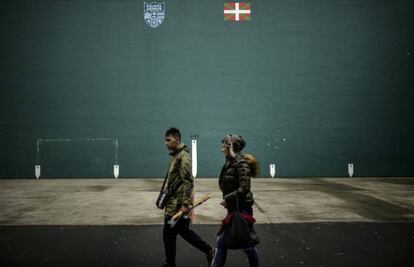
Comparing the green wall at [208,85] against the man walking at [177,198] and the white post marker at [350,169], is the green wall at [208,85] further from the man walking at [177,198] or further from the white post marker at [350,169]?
the man walking at [177,198]

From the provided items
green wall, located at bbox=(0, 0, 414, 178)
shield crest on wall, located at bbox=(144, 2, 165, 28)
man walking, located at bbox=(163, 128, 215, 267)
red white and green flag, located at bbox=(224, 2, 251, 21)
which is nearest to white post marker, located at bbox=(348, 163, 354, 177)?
green wall, located at bbox=(0, 0, 414, 178)

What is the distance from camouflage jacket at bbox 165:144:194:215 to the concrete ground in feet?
3.28

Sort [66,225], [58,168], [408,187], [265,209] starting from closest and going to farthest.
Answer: [66,225] < [265,209] < [408,187] < [58,168]

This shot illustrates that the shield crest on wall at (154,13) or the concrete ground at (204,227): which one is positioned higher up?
the shield crest on wall at (154,13)

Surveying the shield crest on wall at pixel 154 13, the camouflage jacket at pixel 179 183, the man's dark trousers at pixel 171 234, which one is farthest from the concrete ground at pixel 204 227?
the shield crest on wall at pixel 154 13

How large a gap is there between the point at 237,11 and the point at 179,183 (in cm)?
1314

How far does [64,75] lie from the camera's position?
15.5 m

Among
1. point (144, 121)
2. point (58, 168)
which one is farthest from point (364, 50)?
point (58, 168)

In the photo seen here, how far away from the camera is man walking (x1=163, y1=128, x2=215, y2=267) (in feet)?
13.9

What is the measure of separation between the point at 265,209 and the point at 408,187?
7.02 m

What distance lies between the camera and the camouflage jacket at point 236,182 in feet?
12.2

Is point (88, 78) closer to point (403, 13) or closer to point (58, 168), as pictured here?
point (58, 168)

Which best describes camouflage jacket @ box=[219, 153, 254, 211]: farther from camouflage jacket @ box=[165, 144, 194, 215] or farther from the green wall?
the green wall

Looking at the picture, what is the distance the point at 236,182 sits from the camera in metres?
3.80
